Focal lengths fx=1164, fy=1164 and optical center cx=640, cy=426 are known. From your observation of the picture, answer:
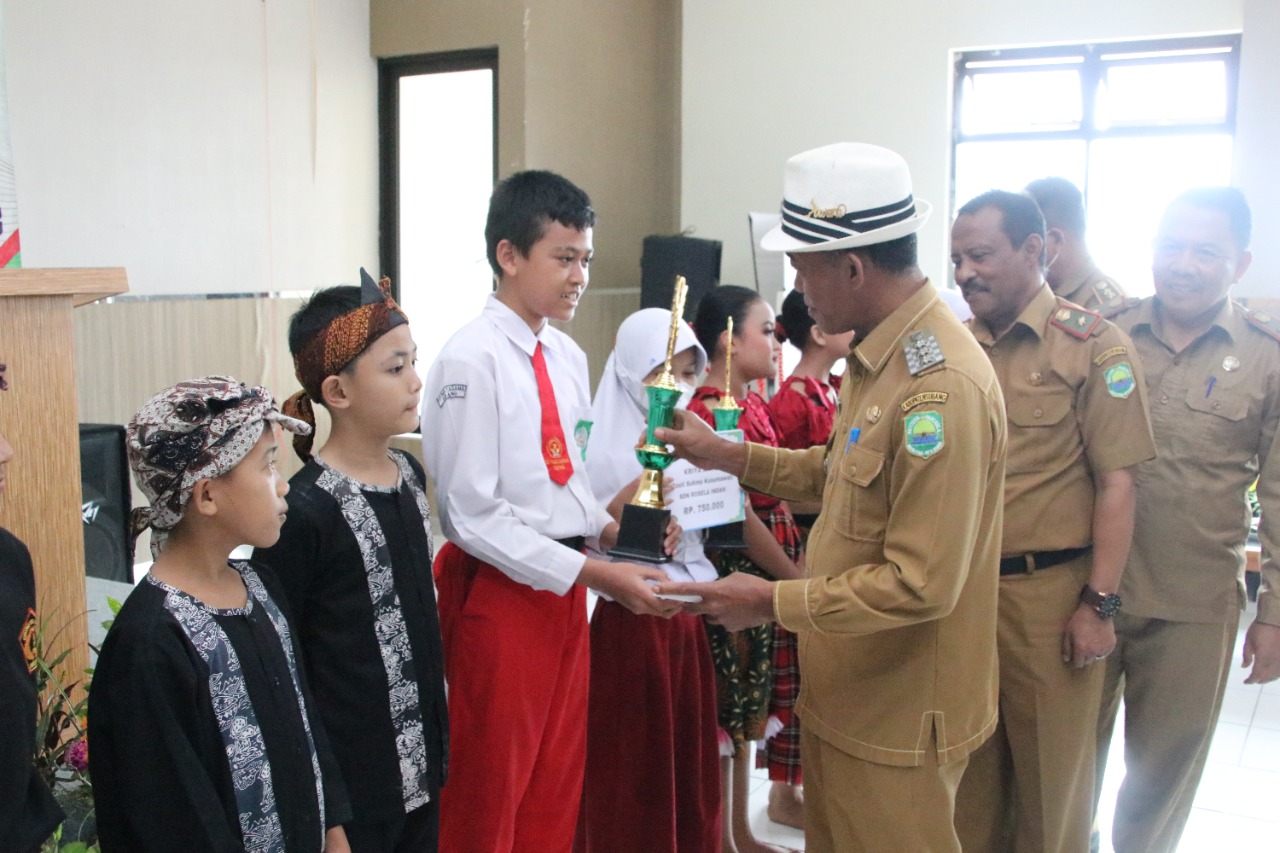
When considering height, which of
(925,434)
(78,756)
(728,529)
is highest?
(925,434)

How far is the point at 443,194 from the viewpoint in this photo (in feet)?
23.0

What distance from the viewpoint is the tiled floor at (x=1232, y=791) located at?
317 centimetres

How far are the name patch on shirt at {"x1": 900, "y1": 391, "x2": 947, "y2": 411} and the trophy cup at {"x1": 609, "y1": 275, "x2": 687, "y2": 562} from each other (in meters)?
0.57

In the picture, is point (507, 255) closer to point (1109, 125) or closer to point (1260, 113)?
point (1260, 113)

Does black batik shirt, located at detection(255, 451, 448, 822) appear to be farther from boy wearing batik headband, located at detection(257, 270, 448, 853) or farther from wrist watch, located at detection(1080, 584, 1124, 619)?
wrist watch, located at detection(1080, 584, 1124, 619)

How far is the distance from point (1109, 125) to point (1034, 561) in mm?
5508

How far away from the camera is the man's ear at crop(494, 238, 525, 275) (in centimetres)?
224

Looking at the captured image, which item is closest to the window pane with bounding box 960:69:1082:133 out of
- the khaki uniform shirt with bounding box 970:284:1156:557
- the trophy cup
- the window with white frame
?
the window with white frame

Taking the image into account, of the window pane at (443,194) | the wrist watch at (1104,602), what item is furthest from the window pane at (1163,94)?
the wrist watch at (1104,602)

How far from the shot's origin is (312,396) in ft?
6.37

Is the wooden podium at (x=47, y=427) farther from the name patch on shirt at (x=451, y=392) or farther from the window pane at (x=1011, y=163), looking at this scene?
the window pane at (x=1011, y=163)

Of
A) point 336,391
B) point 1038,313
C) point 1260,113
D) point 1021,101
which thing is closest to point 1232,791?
point 1038,313

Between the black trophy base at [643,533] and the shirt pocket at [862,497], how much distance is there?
0.46 metres

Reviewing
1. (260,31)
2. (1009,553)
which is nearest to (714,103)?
(260,31)
